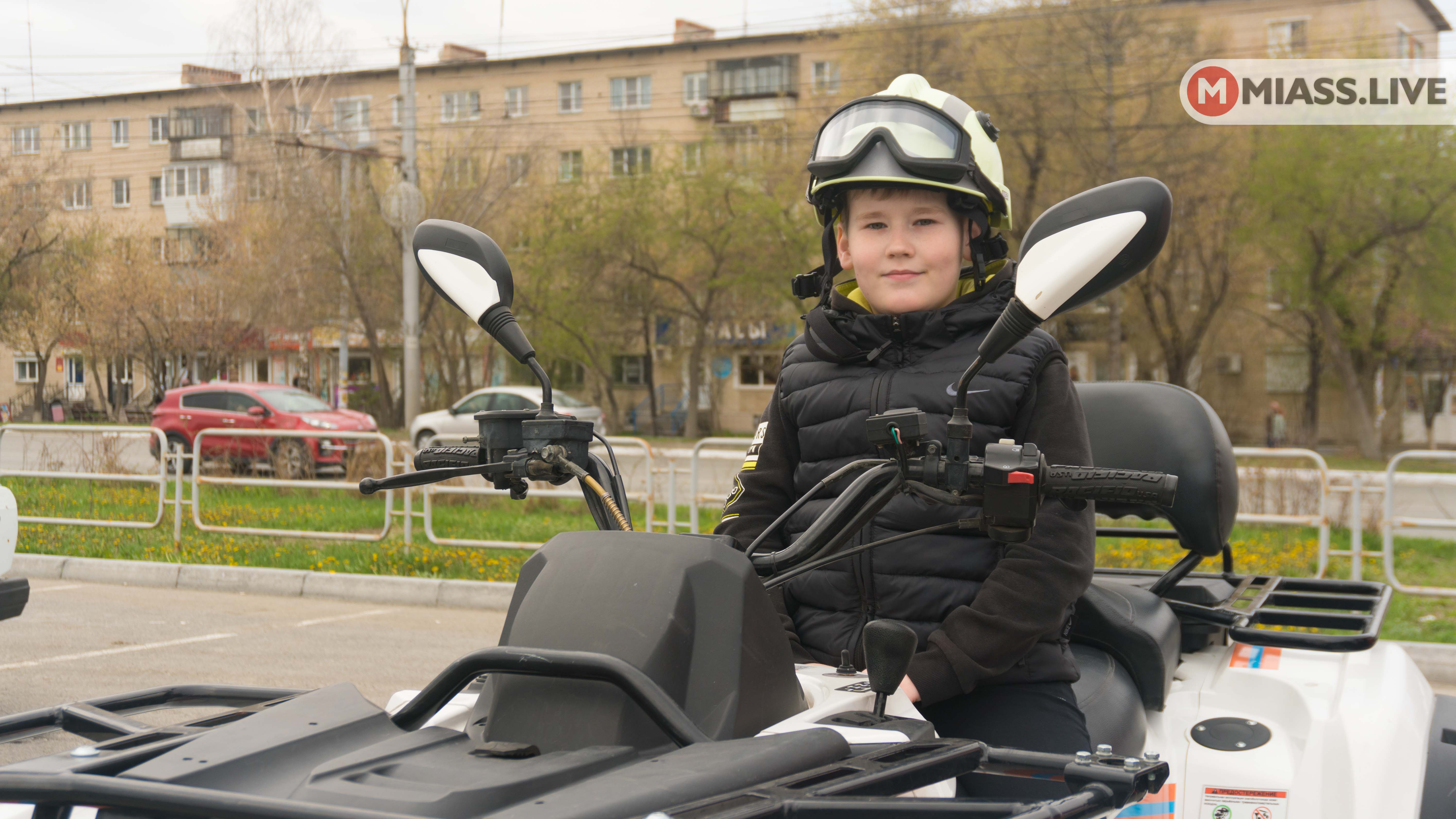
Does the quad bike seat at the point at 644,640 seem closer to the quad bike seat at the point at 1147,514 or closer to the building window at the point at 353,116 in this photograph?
the quad bike seat at the point at 1147,514

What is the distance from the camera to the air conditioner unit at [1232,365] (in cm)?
4538

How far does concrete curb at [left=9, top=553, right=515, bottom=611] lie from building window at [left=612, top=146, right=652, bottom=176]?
28.5m

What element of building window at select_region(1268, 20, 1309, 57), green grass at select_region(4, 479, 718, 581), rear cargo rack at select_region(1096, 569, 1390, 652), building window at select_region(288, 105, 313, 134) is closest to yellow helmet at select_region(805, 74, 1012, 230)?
rear cargo rack at select_region(1096, 569, 1390, 652)

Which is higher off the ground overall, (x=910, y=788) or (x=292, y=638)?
(x=910, y=788)

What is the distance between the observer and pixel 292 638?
823 cm

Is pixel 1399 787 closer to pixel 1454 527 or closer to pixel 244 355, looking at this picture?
pixel 1454 527

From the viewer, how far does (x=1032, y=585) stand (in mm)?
2178

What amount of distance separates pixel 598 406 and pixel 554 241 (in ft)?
26.1

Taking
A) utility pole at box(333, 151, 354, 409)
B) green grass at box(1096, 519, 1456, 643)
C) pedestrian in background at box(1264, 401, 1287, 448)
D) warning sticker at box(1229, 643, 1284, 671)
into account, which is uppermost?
utility pole at box(333, 151, 354, 409)

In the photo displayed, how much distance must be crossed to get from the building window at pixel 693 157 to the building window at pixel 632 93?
51.8ft

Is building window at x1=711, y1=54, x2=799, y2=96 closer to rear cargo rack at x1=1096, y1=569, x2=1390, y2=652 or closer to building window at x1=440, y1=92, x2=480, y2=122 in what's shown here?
building window at x1=440, y1=92, x2=480, y2=122

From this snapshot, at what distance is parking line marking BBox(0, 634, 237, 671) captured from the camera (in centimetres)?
712

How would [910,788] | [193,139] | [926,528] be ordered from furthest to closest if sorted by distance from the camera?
[193,139] → [926,528] → [910,788]

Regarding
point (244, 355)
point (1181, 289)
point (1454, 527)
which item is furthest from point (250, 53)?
point (1454, 527)
